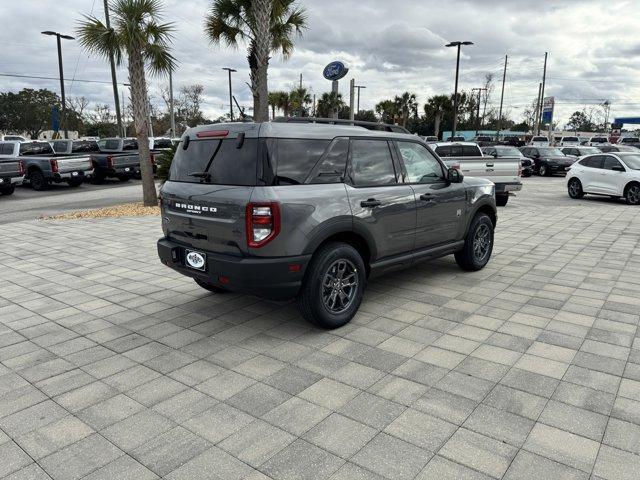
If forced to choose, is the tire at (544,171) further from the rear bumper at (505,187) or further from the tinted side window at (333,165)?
the tinted side window at (333,165)

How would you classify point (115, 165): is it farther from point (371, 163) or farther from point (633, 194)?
point (633, 194)

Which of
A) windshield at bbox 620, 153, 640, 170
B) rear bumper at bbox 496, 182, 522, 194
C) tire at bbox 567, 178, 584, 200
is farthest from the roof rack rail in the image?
tire at bbox 567, 178, 584, 200

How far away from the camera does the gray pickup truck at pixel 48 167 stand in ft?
58.2

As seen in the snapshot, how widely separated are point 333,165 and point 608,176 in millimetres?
13575

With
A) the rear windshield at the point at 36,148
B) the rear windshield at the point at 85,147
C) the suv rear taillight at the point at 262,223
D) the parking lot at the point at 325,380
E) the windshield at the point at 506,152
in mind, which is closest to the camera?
the parking lot at the point at 325,380

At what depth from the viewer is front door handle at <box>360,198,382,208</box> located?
4.50 metres

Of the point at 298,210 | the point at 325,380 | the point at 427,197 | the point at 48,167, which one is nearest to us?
the point at 325,380

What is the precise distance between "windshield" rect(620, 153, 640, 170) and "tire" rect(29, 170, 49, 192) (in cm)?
2006

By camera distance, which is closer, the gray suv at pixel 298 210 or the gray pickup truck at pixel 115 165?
the gray suv at pixel 298 210

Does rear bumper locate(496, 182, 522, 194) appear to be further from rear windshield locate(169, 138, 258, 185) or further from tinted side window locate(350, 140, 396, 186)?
rear windshield locate(169, 138, 258, 185)

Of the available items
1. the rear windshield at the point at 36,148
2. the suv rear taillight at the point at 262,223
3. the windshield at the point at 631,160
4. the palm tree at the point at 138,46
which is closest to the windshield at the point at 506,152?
the windshield at the point at 631,160

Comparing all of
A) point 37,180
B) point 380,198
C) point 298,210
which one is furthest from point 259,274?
point 37,180

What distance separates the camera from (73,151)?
69.8ft

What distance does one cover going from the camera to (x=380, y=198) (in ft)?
15.5
